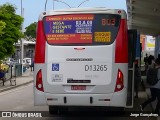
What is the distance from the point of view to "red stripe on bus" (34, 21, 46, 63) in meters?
10.9

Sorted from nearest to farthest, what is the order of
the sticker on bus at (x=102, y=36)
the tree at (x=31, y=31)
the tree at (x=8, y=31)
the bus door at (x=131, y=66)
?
the sticker on bus at (x=102, y=36), the bus door at (x=131, y=66), the tree at (x=8, y=31), the tree at (x=31, y=31)

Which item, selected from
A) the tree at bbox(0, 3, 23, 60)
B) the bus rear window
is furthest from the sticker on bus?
the tree at bbox(0, 3, 23, 60)

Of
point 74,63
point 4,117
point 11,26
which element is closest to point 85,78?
point 74,63

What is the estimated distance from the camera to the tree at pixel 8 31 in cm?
2619

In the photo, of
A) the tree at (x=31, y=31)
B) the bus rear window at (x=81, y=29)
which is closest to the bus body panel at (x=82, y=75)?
the bus rear window at (x=81, y=29)

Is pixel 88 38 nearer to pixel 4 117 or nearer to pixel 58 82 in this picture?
pixel 58 82

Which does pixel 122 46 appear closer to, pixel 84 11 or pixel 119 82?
pixel 119 82

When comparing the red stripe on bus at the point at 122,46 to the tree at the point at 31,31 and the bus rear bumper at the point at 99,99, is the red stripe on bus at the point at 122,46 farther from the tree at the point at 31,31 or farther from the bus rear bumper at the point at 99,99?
the tree at the point at 31,31

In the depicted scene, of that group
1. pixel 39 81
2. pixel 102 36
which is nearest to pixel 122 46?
pixel 102 36

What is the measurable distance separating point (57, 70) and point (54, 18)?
1.35 m

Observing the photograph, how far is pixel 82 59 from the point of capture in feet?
35.0

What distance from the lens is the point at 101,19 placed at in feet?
35.5

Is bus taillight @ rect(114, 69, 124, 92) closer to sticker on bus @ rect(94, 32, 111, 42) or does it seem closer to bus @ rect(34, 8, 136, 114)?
bus @ rect(34, 8, 136, 114)

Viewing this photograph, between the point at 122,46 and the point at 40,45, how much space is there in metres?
2.07
